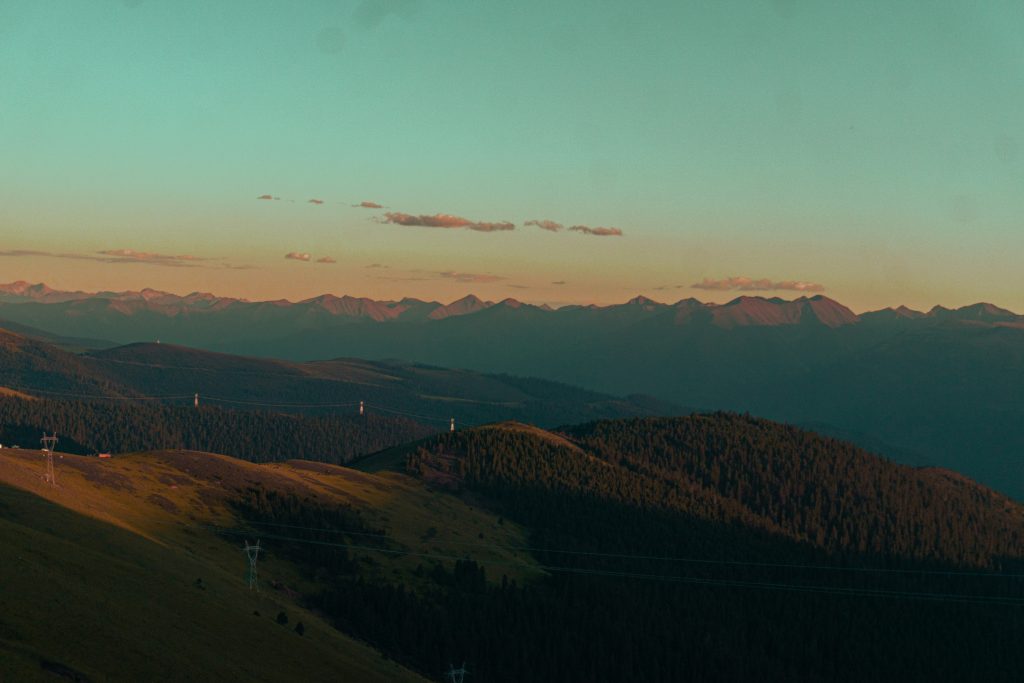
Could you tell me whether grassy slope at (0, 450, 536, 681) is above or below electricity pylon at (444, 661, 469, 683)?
above

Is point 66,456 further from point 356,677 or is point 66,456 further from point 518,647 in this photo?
point 356,677

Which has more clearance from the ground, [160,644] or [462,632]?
[160,644]

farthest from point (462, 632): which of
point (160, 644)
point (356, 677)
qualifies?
point (160, 644)

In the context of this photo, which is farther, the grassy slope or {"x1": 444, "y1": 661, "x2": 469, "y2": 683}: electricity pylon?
{"x1": 444, "y1": 661, "x2": 469, "y2": 683}: electricity pylon

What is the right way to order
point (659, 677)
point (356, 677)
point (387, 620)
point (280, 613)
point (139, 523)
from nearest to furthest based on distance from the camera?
point (356, 677), point (280, 613), point (139, 523), point (387, 620), point (659, 677)

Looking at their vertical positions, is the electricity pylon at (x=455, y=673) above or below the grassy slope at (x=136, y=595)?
below

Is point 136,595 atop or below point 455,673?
atop

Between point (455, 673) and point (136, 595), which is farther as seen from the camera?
point (455, 673)

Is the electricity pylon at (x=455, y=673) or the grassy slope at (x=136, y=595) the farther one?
the electricity pylon at (x=455, y=673)
